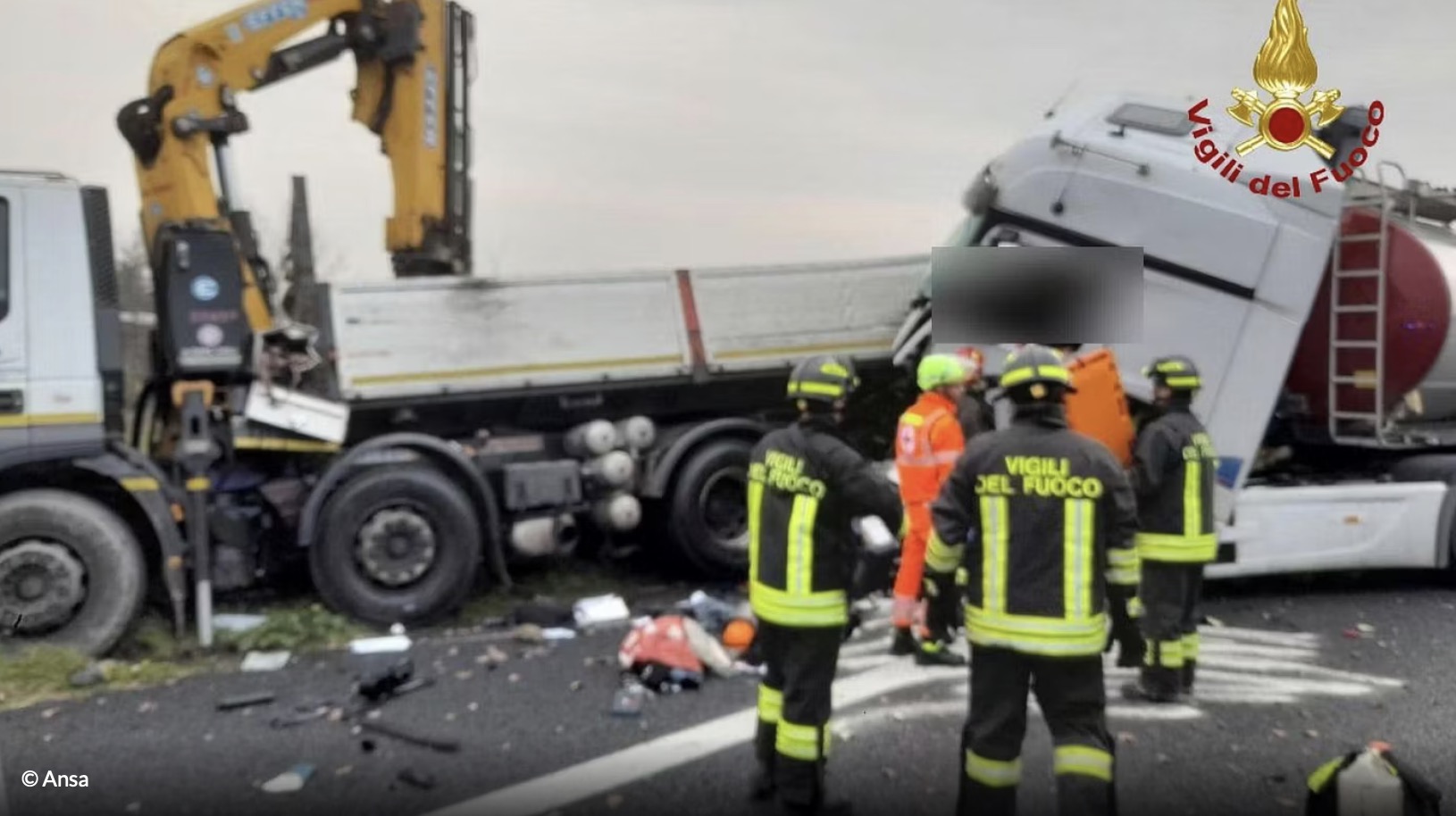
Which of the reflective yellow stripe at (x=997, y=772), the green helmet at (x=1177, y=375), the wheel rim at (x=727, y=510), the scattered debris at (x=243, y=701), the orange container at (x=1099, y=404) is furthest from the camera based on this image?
the wheel rim at (x=727, y=510)

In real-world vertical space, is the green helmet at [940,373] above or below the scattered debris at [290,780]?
above

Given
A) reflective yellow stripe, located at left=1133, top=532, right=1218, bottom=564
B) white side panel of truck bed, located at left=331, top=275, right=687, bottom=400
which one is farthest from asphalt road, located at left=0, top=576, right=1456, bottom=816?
white side panel of truck bed, located at left=331, top=275, right=687, bottom=400

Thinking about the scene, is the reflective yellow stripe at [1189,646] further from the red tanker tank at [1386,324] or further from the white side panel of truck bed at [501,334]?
the white side panel of truck bed at [501,334]

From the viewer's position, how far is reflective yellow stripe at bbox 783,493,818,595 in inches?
154

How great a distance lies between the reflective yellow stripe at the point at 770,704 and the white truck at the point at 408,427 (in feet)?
9.47

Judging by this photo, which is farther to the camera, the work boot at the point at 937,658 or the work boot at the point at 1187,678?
the work boot at the point at 937,658

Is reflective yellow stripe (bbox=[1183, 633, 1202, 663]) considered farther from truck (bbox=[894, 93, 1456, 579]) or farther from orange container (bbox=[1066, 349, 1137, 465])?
truck (bbox=[894, 93, 1456, 579])

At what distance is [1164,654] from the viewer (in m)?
5.13

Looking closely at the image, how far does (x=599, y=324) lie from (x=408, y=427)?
1.26 metres

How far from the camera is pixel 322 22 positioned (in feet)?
22.9

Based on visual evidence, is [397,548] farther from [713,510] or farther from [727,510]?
[727,510]

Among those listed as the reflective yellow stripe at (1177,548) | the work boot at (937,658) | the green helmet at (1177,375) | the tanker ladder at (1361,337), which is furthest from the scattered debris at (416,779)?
the tanker ladder at (1361,337)

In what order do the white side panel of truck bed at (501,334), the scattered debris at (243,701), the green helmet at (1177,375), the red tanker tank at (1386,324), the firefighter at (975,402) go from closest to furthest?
the scattered debris at (243,701) < the green helmet at (1177,375) < the firefighter at (975,402) < the white side panel of truck bed at (501,334) < the red tanker tank at (1386,324)

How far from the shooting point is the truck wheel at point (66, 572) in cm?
549
